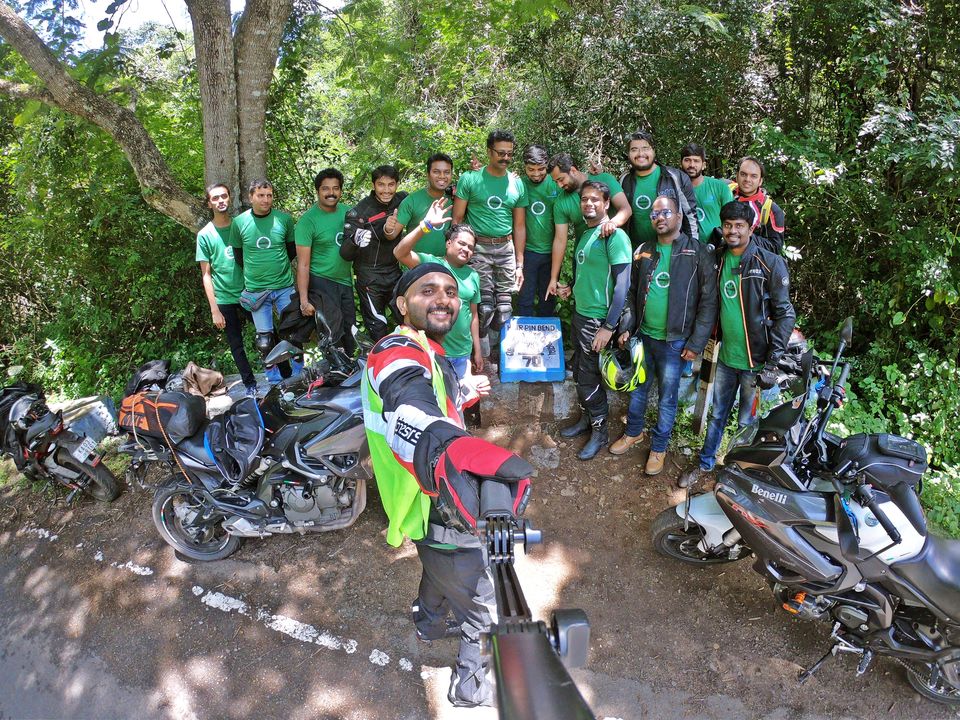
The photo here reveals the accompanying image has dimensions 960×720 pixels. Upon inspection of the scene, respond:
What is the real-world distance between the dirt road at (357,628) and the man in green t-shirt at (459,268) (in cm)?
126

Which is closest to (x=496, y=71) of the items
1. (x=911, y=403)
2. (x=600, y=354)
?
(x=600, y=354)

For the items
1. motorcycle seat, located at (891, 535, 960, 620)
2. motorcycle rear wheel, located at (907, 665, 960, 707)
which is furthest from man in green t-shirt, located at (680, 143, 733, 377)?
motorcycle rear wheel, located at (907, 665, 960, 707)

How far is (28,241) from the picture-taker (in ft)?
23.2

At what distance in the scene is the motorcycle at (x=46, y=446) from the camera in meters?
4.75

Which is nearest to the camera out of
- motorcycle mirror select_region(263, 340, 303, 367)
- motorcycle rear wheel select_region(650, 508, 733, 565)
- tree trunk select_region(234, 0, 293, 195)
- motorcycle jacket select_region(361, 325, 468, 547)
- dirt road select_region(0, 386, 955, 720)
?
motorcycle jacket select_region(361, 325, 468, 547)

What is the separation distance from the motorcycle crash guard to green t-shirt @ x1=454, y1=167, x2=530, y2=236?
7.82 feet

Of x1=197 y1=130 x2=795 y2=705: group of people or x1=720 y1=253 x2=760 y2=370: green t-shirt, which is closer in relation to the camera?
x1=197 y1=130 x2=795 y2=705: group of people

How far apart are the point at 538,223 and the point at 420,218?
3.27ft

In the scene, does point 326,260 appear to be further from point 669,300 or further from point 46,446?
point 669,300

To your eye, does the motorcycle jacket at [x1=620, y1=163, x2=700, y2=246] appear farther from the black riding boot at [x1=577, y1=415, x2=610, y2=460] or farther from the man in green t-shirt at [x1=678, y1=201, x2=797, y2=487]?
the black riding boot at [x1=577, y1=415, x2=610, y2=460]

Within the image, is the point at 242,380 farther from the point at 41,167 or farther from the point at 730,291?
the point at 730,291

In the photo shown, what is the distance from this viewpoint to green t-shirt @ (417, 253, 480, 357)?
4.25 meters

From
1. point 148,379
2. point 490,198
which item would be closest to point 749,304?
point 490,198

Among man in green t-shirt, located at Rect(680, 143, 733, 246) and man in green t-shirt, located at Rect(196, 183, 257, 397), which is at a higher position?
man in green t-shirt, located at Rect(680, 143, 733, 246)
